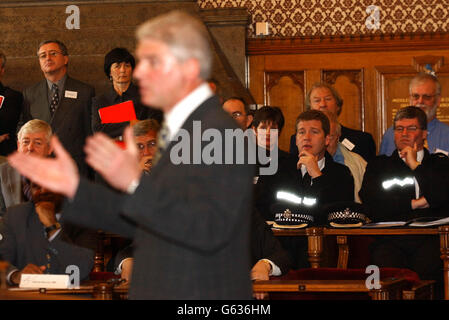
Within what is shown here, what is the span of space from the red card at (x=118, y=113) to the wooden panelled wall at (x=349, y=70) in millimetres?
2980

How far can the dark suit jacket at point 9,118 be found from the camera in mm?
6922

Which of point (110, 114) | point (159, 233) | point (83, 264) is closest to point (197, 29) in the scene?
point (159, 233)

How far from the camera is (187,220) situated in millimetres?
1932

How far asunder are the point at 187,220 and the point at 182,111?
14.0 inches

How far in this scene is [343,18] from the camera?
944 cm

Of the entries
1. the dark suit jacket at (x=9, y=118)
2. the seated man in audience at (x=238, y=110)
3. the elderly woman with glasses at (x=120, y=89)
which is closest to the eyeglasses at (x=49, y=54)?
the dark suit jacket at (x=9, y=118)

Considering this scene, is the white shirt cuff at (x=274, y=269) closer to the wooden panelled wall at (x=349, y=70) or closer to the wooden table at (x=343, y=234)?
the wooden table at (x=343, y=234)

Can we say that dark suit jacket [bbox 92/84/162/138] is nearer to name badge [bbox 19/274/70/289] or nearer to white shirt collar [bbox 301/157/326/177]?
white shirt collar [bbox 301/157/326/177]

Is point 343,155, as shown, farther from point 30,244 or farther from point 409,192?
point 30,244

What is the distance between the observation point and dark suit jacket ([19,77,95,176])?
280 inches

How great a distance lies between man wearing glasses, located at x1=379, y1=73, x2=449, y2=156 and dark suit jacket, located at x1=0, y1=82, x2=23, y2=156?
3147 millimetres

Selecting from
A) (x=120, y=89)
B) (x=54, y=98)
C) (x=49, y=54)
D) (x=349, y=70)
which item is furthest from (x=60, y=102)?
(x=349, y=70)
